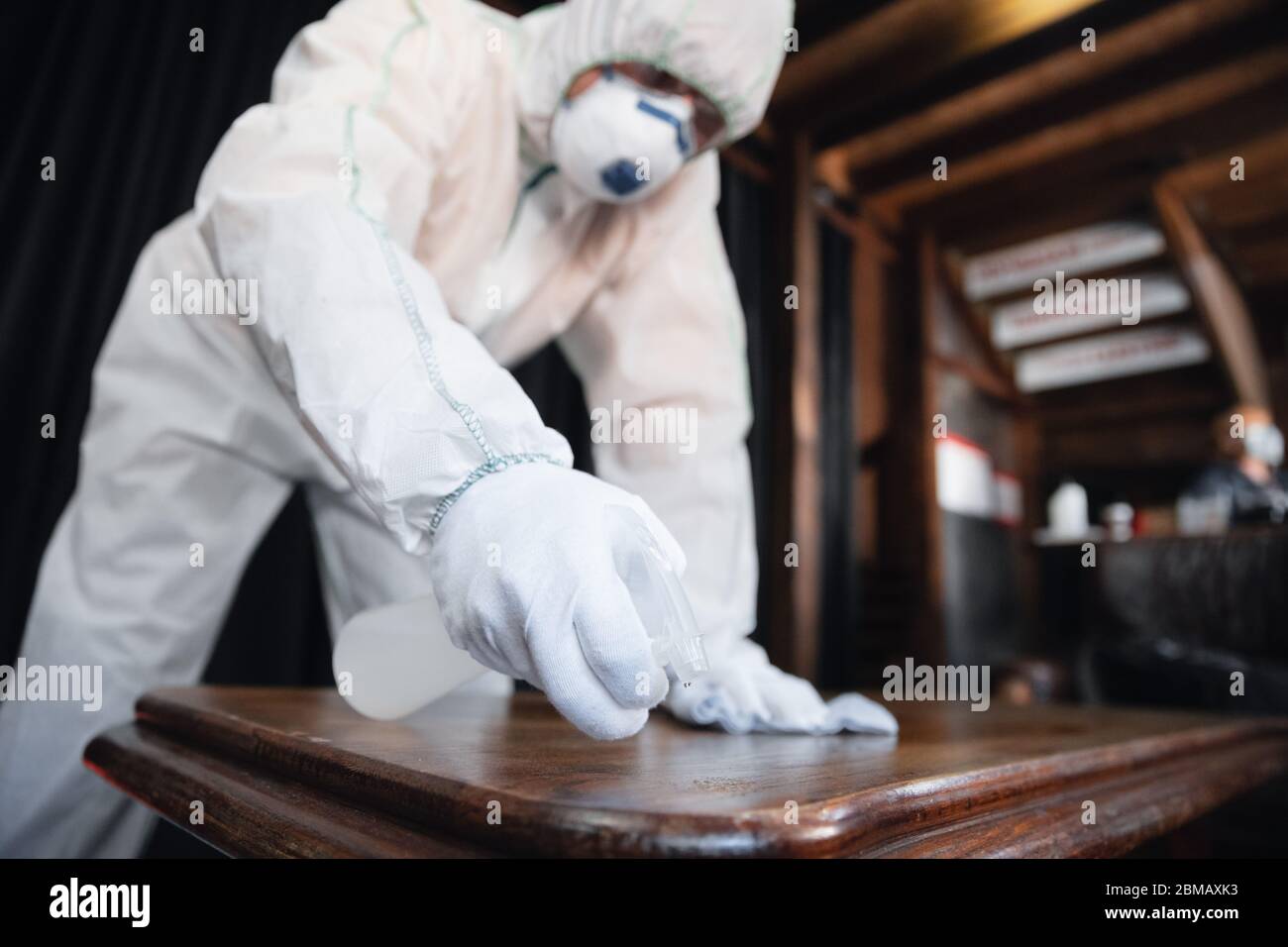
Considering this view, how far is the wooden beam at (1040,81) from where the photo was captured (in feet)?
8.46

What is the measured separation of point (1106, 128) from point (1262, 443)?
1.83 metres

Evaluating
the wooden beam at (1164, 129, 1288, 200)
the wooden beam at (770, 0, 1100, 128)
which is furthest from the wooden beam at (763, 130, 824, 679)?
the wooden beam at (1164, 129, 1288, 200)

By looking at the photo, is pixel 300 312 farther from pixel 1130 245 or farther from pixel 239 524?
pixel 1130 245

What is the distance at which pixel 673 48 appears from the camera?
0.86 m

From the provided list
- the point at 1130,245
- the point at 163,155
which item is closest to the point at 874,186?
the point at 1130,245

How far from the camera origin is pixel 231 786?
0.47 metres

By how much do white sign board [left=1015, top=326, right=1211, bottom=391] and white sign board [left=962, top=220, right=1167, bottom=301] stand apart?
66 cm

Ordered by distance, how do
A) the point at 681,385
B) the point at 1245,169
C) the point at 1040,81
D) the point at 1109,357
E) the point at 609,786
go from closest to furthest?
the point at 609,786 → the point at 681,385 → the point at 1040,81 → the point at 1245,169 → the point at 1109,357

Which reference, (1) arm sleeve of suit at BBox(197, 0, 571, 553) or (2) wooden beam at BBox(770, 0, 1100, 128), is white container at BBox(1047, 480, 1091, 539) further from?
(1) arm sleeve of suit at BBox(197, 0, 571, 553)

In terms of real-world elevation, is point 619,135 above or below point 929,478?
above

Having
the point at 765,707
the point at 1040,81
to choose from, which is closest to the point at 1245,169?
the point at 1040,81

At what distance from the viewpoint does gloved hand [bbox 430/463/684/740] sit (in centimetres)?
44

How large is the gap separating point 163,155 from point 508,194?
1.03 metres

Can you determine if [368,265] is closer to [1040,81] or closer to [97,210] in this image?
[97,210]
